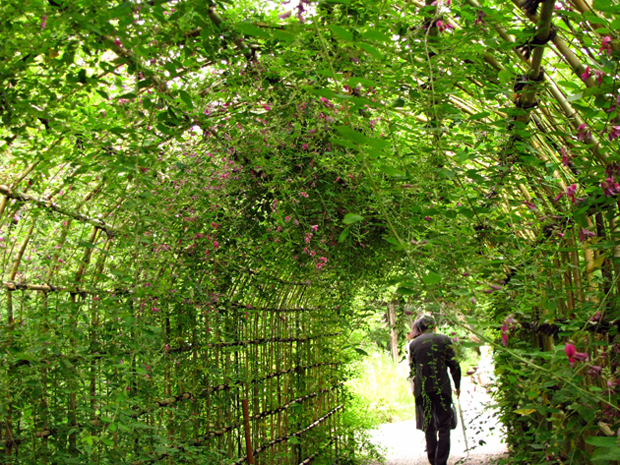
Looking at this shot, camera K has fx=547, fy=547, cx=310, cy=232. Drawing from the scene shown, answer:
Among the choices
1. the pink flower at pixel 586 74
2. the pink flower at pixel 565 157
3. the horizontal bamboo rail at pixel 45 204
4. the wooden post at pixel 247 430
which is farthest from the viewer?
the wooden post at pixel 247 430

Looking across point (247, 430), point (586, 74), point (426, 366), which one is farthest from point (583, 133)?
point (426, 366)

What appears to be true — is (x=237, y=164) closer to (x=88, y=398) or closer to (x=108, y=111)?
(x=108, y=111)

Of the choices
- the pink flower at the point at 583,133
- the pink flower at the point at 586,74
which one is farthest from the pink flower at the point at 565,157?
the pink flower at the point at 586,74

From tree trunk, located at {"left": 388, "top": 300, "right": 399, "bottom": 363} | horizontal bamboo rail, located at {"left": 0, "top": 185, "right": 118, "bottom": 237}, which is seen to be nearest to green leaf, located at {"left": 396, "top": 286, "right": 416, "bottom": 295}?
horizontal bamboo rail, located at {"left": 0, "top": 185, "right": 118, "bottom": 237}

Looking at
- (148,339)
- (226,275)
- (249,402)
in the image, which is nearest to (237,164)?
(226,275)

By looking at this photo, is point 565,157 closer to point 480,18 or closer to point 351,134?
point 480,18

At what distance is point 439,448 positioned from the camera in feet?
16.3

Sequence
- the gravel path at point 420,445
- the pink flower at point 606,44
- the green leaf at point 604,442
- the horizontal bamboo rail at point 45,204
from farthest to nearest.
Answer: the gravel path at point 420,445 < the horizontal bamboo rail at point 45,204 < the pink flower at point 606,44 < the green leaf at point 604,442

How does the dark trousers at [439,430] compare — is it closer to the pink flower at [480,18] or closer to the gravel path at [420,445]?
the gravel path at [420,445]

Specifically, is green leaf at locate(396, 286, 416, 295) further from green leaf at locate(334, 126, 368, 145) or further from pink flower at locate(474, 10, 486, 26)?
pink flower at locate(474, 10, 486, 26)

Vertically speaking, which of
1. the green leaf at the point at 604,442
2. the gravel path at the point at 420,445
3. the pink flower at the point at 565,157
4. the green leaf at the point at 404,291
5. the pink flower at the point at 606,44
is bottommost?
the gravel path at the point at 420,445

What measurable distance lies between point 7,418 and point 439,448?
4.25m

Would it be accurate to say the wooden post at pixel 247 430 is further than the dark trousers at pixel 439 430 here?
No

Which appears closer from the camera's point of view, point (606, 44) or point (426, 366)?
point (606, 44)
